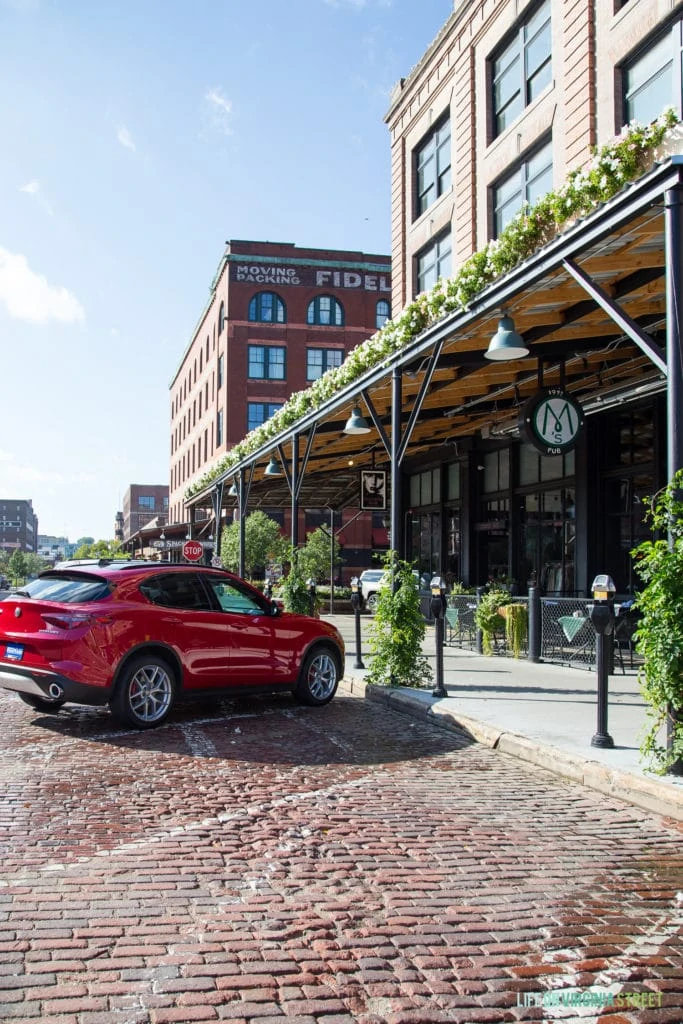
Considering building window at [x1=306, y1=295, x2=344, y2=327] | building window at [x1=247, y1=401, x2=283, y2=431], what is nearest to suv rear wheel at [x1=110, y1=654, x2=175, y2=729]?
building window at [x1=247, y1=401, x2=283, y2=431]

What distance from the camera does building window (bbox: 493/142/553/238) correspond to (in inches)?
686

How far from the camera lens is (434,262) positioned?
73.3 ft

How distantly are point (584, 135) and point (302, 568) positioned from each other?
9.62m

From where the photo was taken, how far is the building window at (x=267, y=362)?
57.2 m

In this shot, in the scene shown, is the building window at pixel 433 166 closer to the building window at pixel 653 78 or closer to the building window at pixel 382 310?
the building window at pixel 653 78

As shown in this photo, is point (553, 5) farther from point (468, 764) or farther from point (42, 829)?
point (42, 829)

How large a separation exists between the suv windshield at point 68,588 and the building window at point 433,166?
52.8 feet

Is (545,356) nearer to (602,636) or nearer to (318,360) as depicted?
(602,636)

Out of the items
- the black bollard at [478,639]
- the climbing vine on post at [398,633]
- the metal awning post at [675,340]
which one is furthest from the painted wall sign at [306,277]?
the metal awning post at [675,340]

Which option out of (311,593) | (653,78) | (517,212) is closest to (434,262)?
(517,212)

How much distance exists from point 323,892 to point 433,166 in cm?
→ 2141

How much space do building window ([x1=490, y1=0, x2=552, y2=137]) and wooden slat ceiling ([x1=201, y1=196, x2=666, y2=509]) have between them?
6212 mm

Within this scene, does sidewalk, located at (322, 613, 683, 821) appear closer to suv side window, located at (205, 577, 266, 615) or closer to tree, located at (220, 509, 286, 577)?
suv side window, located at (205, 577, 266, 615)

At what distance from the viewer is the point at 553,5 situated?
55.3 feet
